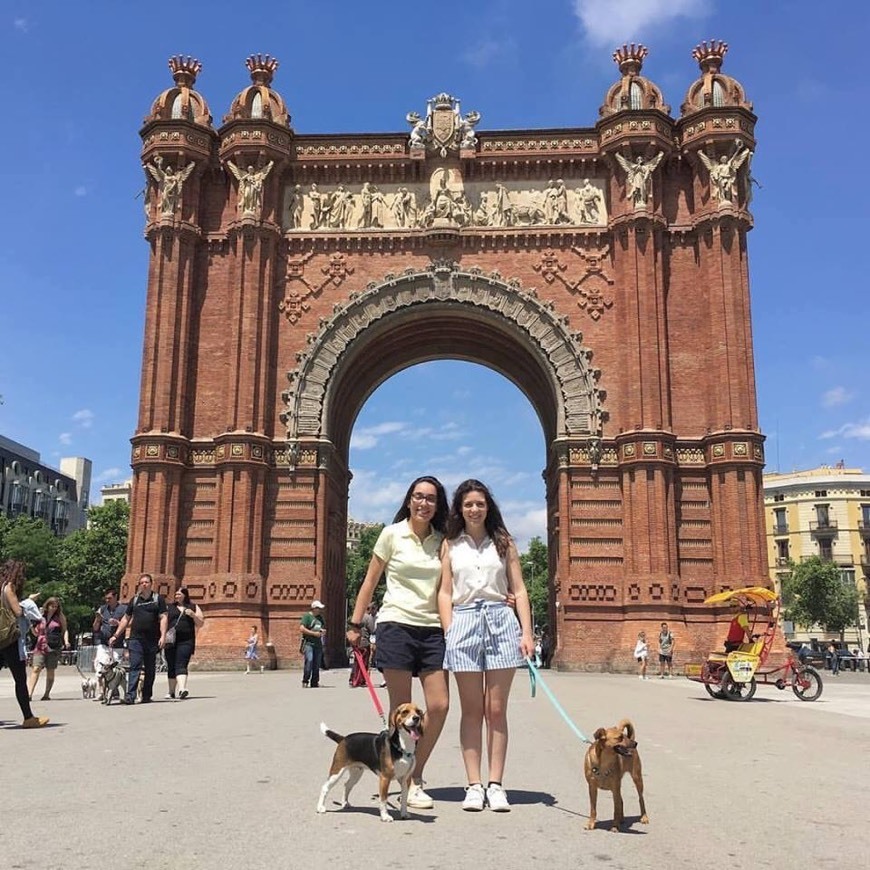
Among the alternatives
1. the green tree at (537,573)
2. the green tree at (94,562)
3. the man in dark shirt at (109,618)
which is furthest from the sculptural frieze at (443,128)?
the green tree at (537,573)

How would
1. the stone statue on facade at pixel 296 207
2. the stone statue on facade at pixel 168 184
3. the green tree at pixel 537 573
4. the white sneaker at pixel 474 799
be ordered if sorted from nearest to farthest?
the white sneaker at pixel 474 799, the stone statue on facade at pixel 168 184, the stone statue on facade at pixel 296 207, the green tree at pixel 537 573

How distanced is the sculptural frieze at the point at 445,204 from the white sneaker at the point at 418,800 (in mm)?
26690

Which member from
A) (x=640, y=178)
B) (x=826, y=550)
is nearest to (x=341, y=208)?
(x=640, y=178)

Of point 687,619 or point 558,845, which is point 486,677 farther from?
point 687,619

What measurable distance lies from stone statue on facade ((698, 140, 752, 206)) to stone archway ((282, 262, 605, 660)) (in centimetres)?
646

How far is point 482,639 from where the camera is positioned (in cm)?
616

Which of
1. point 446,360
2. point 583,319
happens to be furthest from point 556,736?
point 446,360

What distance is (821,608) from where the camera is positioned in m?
59.8

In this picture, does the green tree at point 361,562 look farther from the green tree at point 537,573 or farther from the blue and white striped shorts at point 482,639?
the blue and white striped shorts at point 482,639

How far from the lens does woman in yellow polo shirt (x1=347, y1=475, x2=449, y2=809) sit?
625cm

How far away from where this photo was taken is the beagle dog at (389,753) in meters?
5.80

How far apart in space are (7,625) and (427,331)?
2376cm

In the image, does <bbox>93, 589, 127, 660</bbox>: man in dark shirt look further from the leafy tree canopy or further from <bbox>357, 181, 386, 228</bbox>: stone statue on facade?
the leafy tree canopy

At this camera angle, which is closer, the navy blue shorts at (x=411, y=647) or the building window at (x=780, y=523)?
the navy blue shorts at (x=411, y=647)
